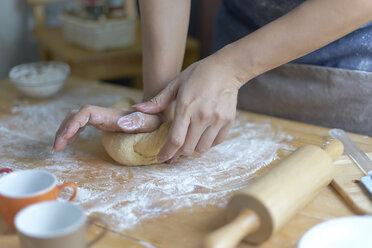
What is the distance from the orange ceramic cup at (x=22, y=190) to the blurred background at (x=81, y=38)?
147 cm

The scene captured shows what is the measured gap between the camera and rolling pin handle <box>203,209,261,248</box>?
623mm

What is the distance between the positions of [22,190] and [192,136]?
0.38 metres

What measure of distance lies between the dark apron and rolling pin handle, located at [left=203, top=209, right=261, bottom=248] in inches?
25.8

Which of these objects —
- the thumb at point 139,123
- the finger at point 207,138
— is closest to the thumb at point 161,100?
the thumb at point 139,123

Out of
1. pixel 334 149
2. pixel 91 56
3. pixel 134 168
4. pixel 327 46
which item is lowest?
pixel 91 56

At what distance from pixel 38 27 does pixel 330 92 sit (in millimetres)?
1869

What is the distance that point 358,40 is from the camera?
1162mm

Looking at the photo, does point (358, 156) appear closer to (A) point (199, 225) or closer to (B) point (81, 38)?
(A) point (199, 225)

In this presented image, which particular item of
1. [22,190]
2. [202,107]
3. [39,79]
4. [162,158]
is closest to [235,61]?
[202,107]

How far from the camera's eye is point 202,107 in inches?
36.0

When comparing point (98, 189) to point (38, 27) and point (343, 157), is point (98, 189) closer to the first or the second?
point (343, 157)

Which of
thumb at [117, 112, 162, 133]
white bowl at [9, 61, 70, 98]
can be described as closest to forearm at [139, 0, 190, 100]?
thumb at [117, 112, 162, 133]

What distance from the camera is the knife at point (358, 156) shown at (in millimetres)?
875

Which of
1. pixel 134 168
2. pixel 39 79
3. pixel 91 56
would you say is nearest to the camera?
pixel 134 168
